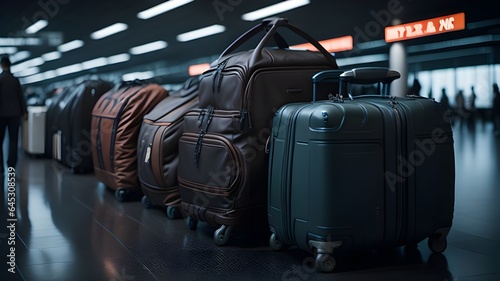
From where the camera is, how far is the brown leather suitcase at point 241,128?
9.85 ft

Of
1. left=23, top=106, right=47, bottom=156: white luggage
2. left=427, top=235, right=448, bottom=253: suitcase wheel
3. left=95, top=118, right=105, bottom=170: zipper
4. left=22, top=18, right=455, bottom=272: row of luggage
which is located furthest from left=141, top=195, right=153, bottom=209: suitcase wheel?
left=23, top=106, right=47, bottom=156: white luggage

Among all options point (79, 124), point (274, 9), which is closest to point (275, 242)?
point (79, 124)

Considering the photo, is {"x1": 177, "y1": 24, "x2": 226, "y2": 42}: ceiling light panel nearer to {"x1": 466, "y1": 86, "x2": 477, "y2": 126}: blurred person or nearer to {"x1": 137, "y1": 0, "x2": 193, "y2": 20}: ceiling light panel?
{"x1": 137, "y1": 0, "x2": 193, "y2": 20}: ceiling light panel

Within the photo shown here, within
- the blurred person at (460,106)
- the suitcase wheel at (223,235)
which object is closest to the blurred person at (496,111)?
the blurred person at (460,106)

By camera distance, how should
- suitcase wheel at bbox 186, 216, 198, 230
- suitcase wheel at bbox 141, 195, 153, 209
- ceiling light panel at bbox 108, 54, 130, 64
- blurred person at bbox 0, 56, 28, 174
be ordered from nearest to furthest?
suitcase wheel at bbox 186, 216, 198, 230
suitcase wheel at bbox 141, 195, 153, 209
blurred person at bbox 0, 56, 28, 174
ceiling light panel at bbox 108, 54, 130, 64

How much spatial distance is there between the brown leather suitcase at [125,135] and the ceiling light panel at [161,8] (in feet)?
20.1

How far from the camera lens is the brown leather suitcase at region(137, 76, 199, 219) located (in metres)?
3.92

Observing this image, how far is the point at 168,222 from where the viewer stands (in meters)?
3.85

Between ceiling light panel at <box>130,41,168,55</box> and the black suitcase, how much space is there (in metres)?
16.1

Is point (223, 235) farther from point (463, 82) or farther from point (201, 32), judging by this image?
point (463, 82)

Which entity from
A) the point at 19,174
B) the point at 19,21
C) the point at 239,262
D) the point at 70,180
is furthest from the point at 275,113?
the point at 19,21

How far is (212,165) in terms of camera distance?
3.13m

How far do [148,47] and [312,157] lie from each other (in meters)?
18.4

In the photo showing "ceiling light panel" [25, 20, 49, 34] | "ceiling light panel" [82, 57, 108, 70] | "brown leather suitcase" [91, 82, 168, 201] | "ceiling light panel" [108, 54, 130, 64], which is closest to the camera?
"brown leather suitcase" [91, 82, 168, 201]
